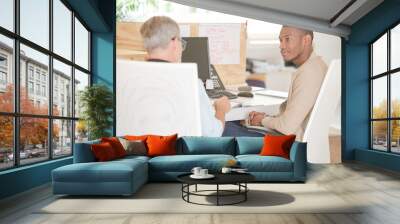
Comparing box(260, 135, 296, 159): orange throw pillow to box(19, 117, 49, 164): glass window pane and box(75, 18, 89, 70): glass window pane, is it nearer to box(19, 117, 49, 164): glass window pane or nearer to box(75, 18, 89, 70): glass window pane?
box(19, 117, 49, 164): glass window pane

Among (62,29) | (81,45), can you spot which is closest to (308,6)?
(81,45)

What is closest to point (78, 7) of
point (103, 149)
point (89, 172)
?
point (103, 149)

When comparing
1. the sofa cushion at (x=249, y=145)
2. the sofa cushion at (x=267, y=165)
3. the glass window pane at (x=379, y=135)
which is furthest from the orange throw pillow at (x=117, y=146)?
the glass window pane at (x=379, y=135)

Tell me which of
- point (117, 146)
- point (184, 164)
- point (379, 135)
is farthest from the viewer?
point (379, 135)

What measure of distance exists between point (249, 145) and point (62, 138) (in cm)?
338

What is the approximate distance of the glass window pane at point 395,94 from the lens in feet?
26.7

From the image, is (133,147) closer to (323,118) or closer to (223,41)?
(223,41)

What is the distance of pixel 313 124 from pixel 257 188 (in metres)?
4.56

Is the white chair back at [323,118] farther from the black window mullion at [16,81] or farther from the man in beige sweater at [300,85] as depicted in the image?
the black window mullion at [16,81]

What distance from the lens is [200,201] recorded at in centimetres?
479

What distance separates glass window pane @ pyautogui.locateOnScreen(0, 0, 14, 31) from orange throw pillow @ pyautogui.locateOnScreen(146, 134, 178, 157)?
293 centimetres

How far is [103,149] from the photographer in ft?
19.4

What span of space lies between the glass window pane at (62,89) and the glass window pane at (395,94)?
21.6 ft

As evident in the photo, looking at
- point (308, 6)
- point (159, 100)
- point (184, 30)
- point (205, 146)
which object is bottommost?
point (205, 146)
